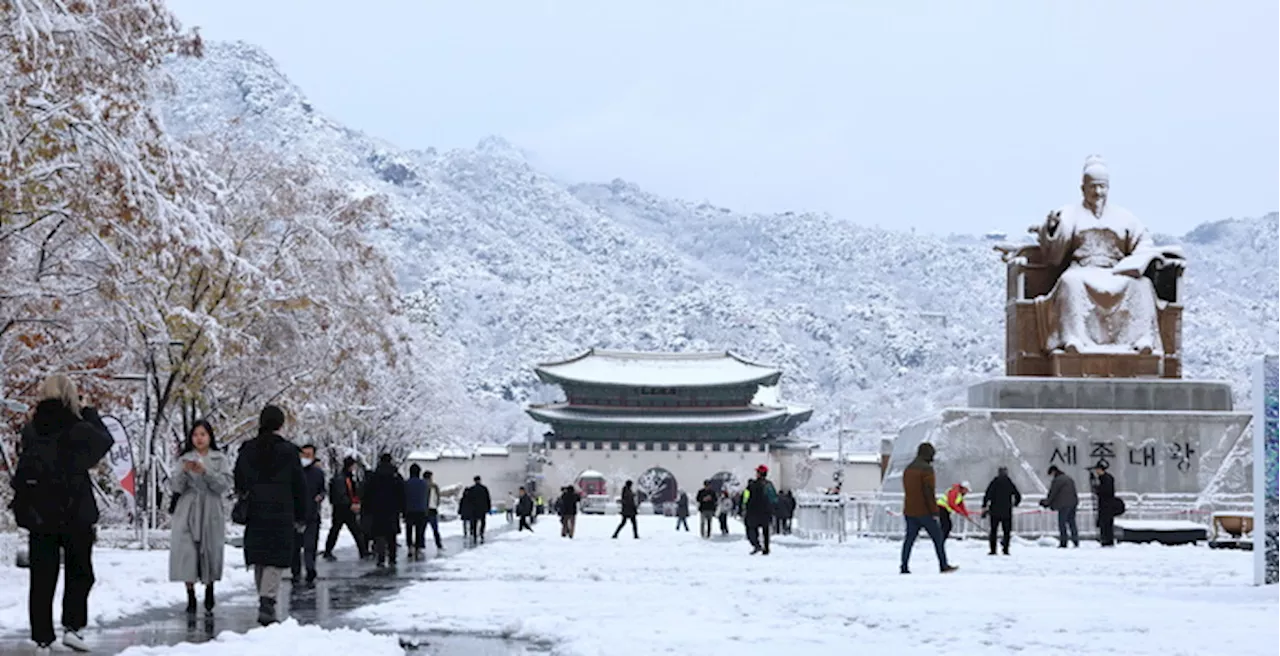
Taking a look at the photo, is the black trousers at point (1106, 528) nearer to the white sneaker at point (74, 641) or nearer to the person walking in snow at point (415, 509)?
the person walking in snow at point (415, 509)

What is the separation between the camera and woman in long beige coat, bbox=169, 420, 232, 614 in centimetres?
1140

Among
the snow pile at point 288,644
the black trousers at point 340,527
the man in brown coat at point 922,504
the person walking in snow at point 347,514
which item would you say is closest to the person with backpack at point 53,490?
the snow pile at point 288,644

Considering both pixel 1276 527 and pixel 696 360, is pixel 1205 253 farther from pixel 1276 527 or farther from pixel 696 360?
pixel 1276 527

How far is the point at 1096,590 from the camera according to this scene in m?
13.8

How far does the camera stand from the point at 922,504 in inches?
659

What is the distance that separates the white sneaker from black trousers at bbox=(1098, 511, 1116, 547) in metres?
17.1

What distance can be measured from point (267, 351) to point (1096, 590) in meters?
18.4

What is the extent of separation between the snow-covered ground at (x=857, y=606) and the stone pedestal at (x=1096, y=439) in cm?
679

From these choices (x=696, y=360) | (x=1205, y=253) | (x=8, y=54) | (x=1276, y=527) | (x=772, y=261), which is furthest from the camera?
(x=772, y=261)

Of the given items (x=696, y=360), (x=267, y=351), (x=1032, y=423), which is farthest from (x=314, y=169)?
(x=696, y=360)

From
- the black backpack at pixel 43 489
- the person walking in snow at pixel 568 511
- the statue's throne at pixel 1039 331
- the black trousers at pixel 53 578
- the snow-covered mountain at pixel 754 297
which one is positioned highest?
the snow-covered mountain at pixel 754 297

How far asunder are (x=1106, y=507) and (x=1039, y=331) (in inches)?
180

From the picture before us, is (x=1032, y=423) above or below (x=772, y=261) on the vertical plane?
below

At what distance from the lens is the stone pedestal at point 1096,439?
26.7 meters
